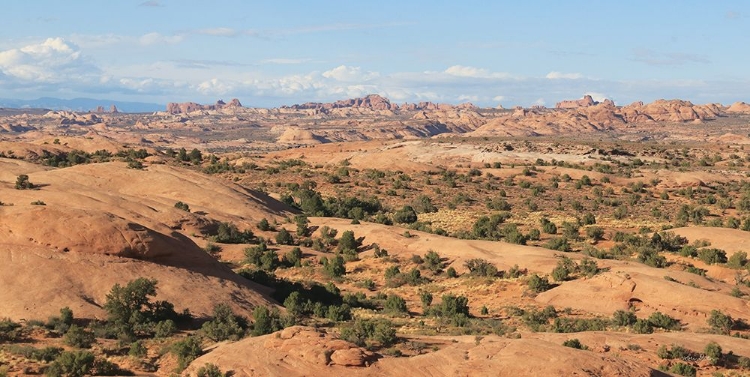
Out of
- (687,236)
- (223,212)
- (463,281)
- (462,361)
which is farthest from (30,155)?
(462,361)

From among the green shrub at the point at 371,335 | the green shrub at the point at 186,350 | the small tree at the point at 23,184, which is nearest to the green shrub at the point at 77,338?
the green shrub at the point at 186,350

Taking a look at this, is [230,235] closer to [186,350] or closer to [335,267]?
[335,267]

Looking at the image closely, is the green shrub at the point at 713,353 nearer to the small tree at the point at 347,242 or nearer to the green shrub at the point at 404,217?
the small tree at the point at 347,242

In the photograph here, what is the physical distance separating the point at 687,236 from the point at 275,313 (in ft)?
108

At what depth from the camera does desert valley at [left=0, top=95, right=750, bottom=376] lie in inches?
824

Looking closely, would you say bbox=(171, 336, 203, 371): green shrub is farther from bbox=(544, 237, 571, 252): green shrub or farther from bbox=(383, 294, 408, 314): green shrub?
bbox=(544, 237, 571, 252): green shrub

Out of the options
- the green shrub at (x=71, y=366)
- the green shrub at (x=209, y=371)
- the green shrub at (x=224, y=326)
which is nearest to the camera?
the green shrub at (x=209, y=371)

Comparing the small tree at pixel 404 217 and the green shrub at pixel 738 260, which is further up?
the green shrub at pixel 738 260

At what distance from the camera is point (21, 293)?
2592 cm

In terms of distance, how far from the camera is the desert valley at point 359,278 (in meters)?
20.9

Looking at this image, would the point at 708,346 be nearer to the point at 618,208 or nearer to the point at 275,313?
the point at 275,313

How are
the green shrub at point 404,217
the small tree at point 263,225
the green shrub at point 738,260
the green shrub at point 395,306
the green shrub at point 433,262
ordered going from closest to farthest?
the green shrub at point 395,306 < the green shrub at point 433,262 < the green shrub at point 738,260 < the small tree at point 263,225 < the green shrub at point 404,217

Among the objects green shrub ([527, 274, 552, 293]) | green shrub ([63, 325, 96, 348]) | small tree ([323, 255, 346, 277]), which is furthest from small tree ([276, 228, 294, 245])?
green shrub ([63, 325, 96, 348])

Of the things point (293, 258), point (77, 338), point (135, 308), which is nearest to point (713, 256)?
point (293, 258)
